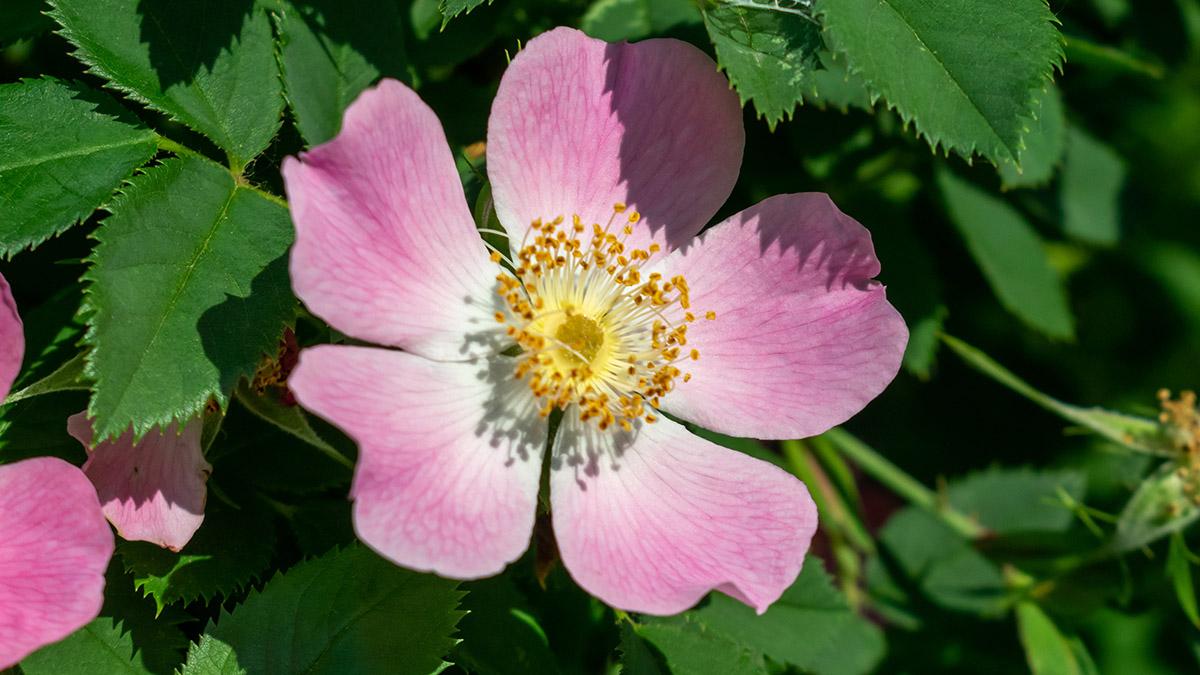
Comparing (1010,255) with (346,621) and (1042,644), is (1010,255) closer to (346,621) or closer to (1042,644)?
(1042,644)

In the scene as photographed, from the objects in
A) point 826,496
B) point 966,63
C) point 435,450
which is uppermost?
point 966,63

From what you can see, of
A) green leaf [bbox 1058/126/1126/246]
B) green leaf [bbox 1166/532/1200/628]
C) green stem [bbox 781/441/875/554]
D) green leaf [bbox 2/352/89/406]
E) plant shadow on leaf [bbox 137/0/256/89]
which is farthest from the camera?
green leaf [bbox 1058/126/1126/246]

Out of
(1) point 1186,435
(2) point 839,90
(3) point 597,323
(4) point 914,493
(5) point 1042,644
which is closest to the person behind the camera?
(3) point 597,323

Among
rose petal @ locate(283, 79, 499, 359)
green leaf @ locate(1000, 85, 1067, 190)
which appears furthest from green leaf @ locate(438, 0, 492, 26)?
green leaf @ locate(1000, 85, 1067, 190)

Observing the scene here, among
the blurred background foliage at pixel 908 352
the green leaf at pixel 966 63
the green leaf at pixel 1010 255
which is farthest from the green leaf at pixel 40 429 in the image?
the green leaf at pixel 1010 255

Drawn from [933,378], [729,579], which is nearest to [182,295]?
[729,579]

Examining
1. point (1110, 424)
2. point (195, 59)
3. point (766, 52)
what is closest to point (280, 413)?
point (195, 59)

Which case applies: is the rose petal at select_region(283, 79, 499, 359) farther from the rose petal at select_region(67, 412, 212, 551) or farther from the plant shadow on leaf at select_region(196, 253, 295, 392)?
the rose petal at select_region(67, 412, 212, 551)
